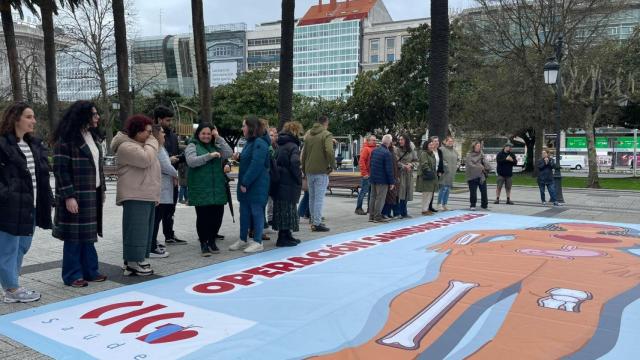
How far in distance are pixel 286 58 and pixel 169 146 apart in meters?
6.44

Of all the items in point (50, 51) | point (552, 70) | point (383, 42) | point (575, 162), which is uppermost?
point (383, 42)

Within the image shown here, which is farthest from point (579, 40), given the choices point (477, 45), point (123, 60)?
point (123, 60)

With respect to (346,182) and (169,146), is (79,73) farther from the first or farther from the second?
(169,146)

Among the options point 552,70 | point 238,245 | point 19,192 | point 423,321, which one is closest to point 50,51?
point 238,245

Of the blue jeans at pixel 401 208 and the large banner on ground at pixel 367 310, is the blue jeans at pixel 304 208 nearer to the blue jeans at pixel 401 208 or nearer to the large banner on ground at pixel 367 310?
the blue jeans at pixel 401 208

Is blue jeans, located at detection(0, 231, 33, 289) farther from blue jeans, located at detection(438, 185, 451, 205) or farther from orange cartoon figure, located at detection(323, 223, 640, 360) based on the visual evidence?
blue jeans, located at detection(438, 185, 451, 205)

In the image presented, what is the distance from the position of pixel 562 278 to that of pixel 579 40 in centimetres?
2650

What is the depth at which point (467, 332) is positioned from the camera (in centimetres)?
376

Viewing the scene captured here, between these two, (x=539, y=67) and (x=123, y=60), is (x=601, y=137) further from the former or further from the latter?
(x=123, y=60)

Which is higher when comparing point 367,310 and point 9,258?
point 9,258

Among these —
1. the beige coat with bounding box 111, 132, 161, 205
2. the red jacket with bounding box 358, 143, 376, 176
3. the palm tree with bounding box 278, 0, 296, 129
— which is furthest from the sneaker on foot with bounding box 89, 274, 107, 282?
the palm tree with bounding box 278, 0, 296, 129

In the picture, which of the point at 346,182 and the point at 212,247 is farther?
the point at 346,182

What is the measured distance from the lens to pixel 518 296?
4.67 meters

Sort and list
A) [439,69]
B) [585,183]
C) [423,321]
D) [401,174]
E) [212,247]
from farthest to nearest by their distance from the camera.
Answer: [585,183]
[439,69]
[401,174]
[212,247]
[423,321]
